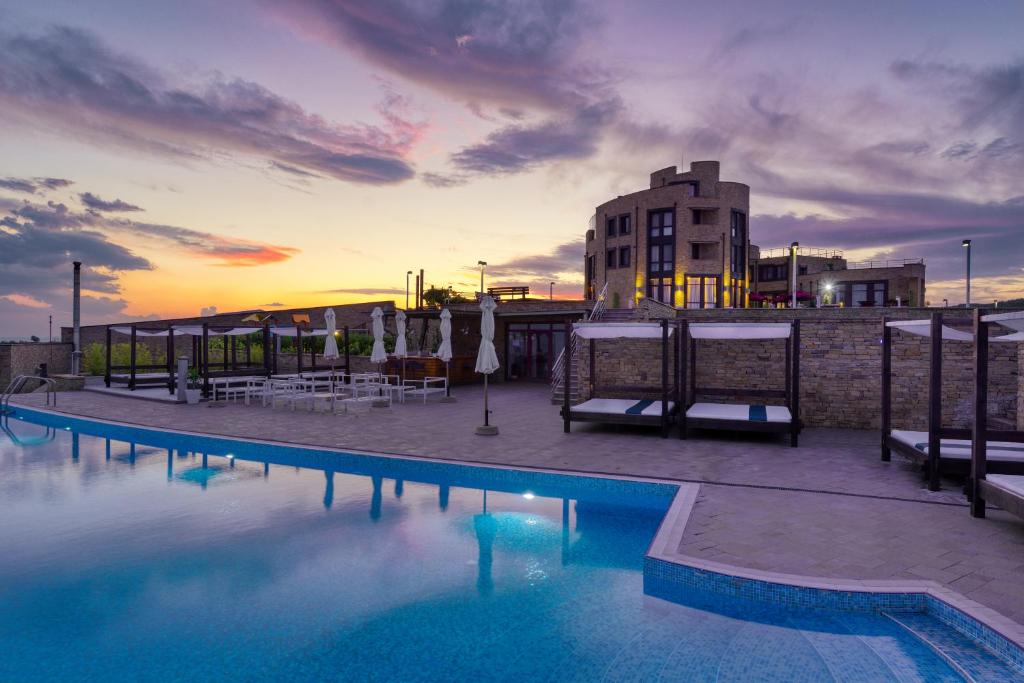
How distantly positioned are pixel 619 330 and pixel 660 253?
26447 mm

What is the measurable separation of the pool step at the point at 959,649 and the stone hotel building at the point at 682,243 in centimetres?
3256

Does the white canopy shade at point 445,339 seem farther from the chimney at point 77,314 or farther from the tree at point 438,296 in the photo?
the tree at point 438,296

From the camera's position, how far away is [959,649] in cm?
378

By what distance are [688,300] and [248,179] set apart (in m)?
27.9

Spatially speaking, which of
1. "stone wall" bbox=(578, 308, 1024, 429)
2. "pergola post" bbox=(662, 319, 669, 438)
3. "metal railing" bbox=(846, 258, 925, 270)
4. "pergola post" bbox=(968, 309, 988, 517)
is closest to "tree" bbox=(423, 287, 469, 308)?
"metal railing" bbox=(846, 258, 925, 270)

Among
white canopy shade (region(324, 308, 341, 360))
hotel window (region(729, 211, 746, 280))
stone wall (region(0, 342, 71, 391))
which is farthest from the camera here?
hotel window (region(729, 211, 746, 280))

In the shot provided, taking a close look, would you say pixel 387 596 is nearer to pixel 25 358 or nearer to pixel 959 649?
pixel 959 649

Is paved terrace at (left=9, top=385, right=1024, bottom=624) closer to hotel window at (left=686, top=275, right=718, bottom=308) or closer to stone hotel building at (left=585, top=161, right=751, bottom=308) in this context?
stone hotel building at (left=585, top=161, right=751, bottom=308)

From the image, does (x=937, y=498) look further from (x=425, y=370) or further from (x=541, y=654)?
(x=425, y=370)

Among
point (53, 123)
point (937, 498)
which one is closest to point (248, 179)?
point (53, 123)

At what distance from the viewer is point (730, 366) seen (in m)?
13.5

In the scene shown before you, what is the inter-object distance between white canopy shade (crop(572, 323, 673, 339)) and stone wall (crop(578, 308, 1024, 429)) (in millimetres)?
1756

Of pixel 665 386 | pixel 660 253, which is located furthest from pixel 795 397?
pixel 660 253

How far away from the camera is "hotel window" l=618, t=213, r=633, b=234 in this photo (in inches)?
1471
